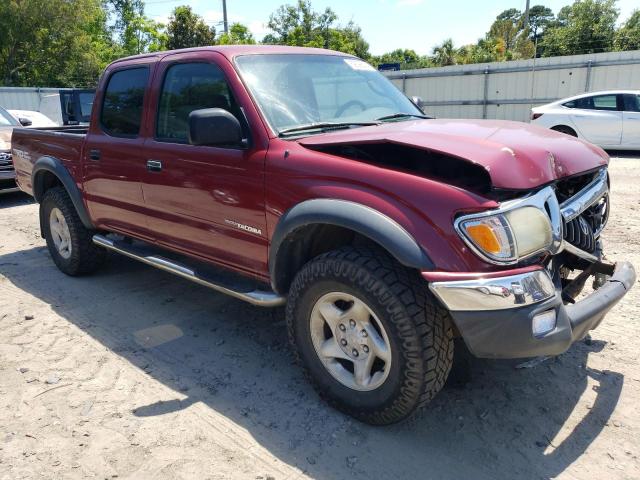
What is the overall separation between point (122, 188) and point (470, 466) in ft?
10.3

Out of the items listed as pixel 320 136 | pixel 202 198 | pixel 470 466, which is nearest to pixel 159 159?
pixel 202 198

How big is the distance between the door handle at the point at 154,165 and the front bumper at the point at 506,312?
223 cm

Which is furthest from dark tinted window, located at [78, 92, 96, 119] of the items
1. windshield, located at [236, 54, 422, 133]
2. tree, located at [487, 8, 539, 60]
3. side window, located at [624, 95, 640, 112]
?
tree, located at [487, 8, 539, 60]

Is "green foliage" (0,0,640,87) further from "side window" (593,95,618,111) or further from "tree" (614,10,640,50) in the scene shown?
"side window" (593,95,618,111)

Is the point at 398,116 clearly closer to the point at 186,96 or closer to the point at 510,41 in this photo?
the point at 186,96

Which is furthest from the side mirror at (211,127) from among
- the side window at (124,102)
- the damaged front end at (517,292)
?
the damaged front end at (517,292)

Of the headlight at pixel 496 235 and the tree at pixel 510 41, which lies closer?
the headlight at pixel 496 235

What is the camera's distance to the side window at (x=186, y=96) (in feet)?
11.2

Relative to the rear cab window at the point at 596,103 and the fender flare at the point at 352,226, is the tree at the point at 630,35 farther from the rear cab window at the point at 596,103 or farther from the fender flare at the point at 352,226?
the fender flare at the point at 352,226

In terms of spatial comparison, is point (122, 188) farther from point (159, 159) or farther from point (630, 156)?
point (630, 156)

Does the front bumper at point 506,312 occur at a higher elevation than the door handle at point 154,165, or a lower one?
lower

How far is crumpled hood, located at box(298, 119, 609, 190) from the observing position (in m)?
2.43

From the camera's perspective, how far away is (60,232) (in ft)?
17.2

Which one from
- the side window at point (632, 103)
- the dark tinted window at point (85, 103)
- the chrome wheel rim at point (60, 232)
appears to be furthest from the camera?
the dark tinted window at point (85, 103)
